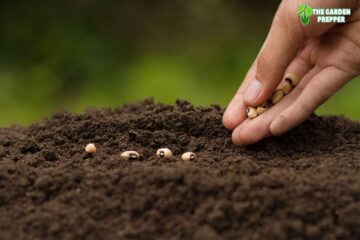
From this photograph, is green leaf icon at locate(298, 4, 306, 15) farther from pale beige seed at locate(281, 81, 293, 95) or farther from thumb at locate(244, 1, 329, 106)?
pale beige seed at locate(281, 81, 293, 95)

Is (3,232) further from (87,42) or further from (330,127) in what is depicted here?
(87,42)

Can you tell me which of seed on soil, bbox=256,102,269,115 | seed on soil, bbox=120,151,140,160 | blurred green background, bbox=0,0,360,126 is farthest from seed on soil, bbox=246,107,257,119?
blurred green background, bbox=0,0,360,126

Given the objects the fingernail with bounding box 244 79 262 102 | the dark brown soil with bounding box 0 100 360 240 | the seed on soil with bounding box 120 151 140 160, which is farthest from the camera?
the fingernail with bounding box 244 79 262 102

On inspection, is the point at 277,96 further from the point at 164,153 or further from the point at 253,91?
the point at 164,153

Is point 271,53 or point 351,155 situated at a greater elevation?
point 271,53

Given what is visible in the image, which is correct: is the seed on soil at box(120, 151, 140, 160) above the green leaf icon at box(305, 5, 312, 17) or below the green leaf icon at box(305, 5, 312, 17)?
below

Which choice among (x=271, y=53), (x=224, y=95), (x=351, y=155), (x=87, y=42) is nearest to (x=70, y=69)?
(x=87, y=42)

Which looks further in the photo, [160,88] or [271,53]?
[160,88]
